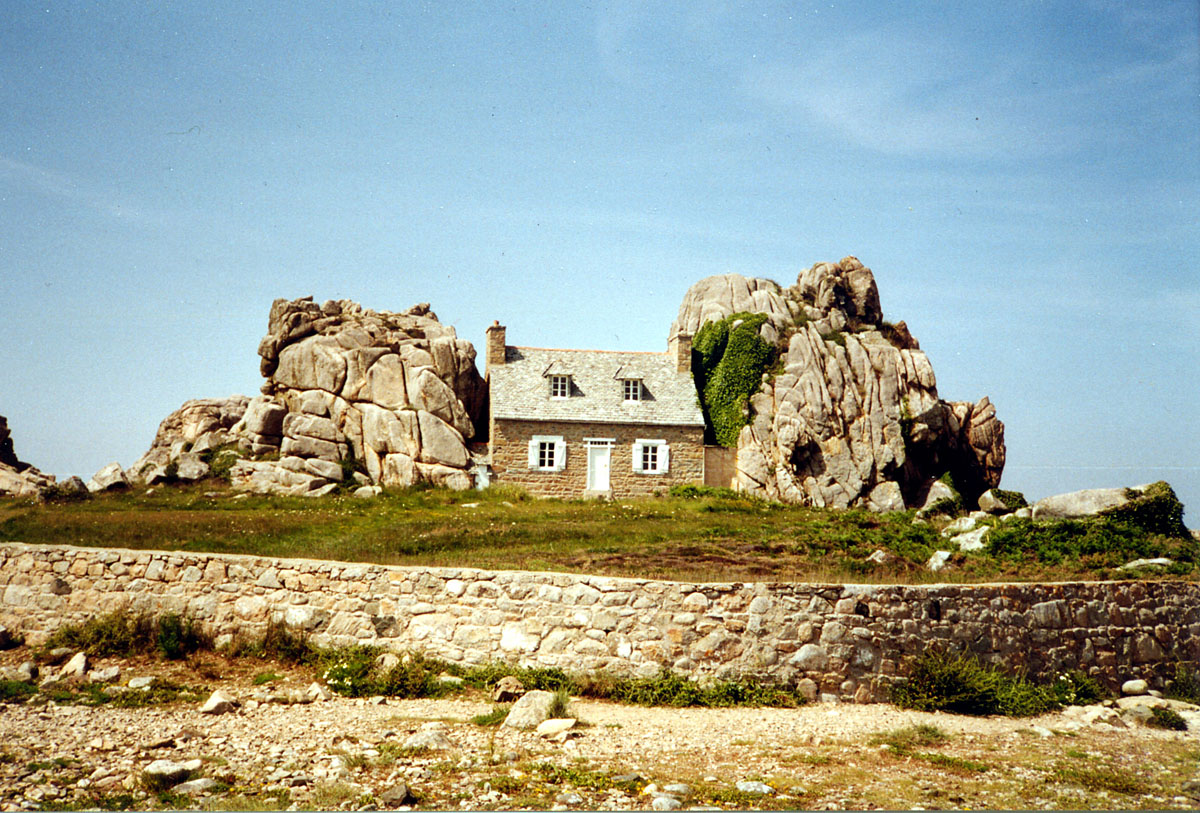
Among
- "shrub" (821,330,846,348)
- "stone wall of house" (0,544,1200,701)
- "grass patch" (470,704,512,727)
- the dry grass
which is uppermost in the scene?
"shrub" (821,330,846,348)

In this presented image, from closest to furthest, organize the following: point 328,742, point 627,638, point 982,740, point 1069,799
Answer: point 1069,799 → point 328,742 → point 982,740 → point 627,638

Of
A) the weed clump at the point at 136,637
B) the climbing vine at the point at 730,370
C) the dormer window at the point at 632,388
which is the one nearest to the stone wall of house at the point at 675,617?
the weed clump at the point at 136,637

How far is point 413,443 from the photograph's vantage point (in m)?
35.2

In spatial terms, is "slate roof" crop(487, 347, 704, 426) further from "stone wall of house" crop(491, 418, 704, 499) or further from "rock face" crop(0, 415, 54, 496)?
"rock face" crop(0, 415, 54, 496)

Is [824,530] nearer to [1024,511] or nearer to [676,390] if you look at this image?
[1024,511]

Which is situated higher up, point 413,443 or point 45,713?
point 413,443

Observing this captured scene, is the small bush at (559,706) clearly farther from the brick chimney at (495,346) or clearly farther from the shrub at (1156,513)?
the brick chimney at (495,346)

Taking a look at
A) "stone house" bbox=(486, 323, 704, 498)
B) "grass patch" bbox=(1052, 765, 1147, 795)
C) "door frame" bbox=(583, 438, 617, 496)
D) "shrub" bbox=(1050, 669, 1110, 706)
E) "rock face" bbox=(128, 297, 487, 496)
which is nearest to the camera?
"grass patch" bbox=(1052, 765, 1147, 795)

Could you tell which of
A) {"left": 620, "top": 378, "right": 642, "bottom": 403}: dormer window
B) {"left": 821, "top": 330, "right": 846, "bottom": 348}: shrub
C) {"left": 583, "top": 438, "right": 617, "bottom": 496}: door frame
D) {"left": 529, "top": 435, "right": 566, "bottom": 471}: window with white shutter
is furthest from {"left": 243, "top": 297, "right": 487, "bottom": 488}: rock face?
{"left": 821, "top": 330, "right": 846, "bottom": 348}: shrub

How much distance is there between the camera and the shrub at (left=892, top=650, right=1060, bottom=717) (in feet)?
41.4

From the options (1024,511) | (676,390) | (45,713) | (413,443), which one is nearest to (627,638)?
(45,713)

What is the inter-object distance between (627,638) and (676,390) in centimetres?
2697

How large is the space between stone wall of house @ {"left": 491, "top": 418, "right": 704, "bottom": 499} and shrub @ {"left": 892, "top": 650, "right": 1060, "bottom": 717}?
79.0 ft

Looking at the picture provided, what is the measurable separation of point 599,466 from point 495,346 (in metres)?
7.54
